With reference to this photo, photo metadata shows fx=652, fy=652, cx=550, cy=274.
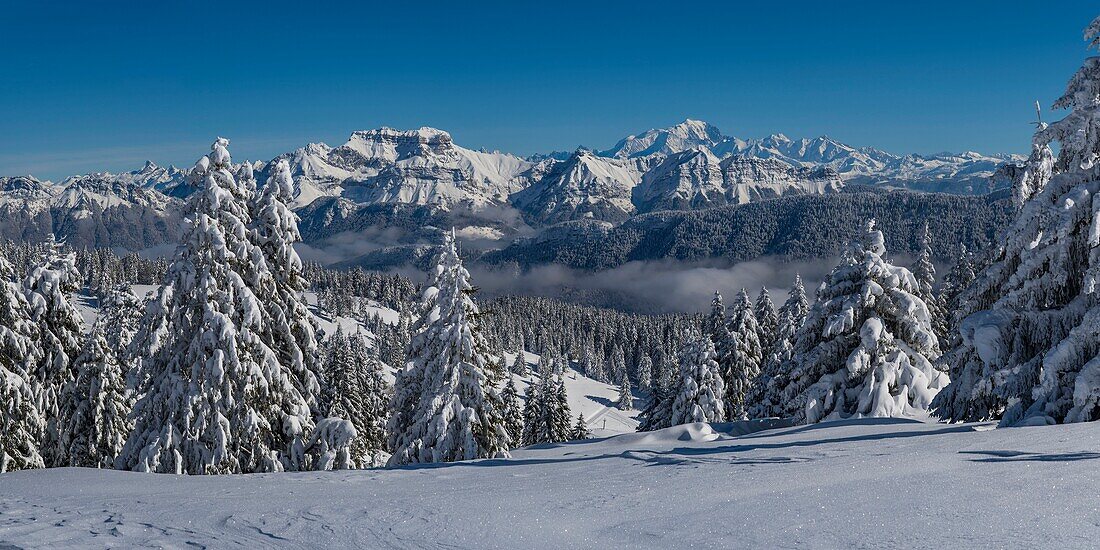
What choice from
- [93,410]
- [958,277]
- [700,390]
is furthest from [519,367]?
[93,410]

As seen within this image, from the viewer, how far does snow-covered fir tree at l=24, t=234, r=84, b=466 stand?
21.5 m

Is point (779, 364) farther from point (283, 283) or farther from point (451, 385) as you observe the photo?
point (283, 283)

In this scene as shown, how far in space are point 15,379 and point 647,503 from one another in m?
21.3

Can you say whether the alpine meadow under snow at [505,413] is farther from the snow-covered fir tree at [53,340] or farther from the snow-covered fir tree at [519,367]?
the snow-covered fir tree at [519,367]

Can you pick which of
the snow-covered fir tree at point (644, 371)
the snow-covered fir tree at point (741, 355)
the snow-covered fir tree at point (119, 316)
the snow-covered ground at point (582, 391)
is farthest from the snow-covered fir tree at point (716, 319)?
the snow-covered fir tree at point (644, 371)

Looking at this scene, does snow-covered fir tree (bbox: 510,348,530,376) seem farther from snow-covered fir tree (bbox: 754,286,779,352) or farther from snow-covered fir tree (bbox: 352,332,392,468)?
snow-covered fir tree (bbox: 754,286,779,352)

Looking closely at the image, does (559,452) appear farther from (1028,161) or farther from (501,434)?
(1028,161)

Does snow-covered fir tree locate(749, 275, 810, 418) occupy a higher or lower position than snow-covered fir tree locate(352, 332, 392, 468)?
higher

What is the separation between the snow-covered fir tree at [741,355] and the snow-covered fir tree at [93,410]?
1142 inches

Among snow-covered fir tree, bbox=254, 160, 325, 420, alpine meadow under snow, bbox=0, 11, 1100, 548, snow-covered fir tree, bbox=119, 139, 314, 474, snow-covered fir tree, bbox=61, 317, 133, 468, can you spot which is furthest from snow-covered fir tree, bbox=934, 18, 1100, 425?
snow-covered fir tree, bbox=61, 317, 133, 468

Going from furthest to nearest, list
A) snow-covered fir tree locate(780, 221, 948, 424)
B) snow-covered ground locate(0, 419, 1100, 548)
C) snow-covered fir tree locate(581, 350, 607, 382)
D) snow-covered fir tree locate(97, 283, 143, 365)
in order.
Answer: snow-covered fir tree locate(581, 350, 607, 382)
snow-covered fir tree locate(97, 283, 143, 365)
snow-covered fir tree locate(780, 221, 948, 424)
snow-covered ground locate(0, 419, 1100, 548)

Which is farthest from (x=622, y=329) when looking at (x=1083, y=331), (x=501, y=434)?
(x=1083, y=331)

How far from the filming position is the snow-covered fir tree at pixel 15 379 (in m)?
19.5

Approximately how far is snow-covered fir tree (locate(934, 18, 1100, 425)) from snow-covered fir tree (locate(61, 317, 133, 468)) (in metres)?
25.3
